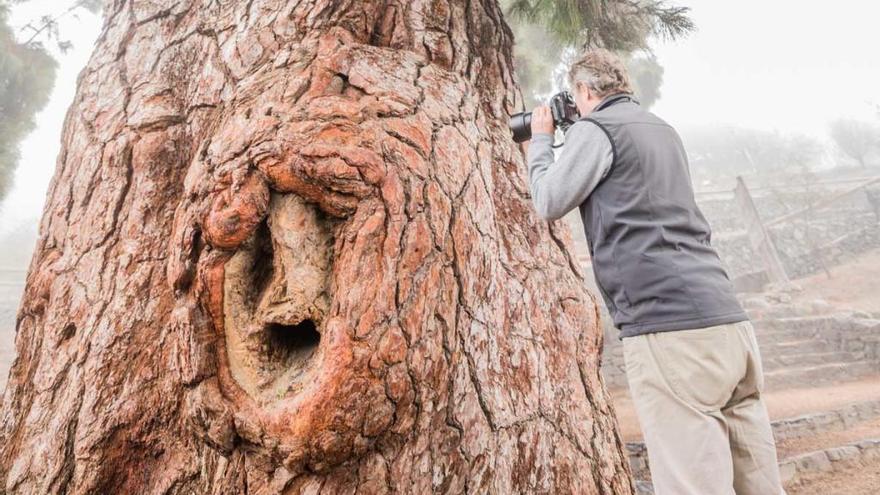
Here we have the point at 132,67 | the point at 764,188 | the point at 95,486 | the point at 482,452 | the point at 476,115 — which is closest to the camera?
the point at 482,452

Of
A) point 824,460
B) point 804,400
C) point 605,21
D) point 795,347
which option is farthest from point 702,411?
point 795,347

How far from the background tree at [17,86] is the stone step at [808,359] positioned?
12.5 m

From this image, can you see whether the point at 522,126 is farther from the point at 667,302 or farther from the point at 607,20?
the point at 607,20

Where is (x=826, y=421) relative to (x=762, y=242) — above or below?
below

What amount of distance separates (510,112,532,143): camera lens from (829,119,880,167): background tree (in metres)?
34.9

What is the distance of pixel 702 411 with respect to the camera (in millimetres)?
1156

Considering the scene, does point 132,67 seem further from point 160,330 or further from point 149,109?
point 160,330

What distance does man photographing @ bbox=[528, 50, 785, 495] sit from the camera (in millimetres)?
1156

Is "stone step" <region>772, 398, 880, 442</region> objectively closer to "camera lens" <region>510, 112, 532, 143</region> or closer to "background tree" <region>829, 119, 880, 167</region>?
"camera lens" <region>510, 112, 532, 143</region>

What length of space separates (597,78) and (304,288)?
3.93 ft

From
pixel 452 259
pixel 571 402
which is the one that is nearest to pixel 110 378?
pixel 452 259

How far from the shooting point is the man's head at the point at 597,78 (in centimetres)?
153

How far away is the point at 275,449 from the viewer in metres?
0.97

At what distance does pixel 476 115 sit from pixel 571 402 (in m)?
0.95
